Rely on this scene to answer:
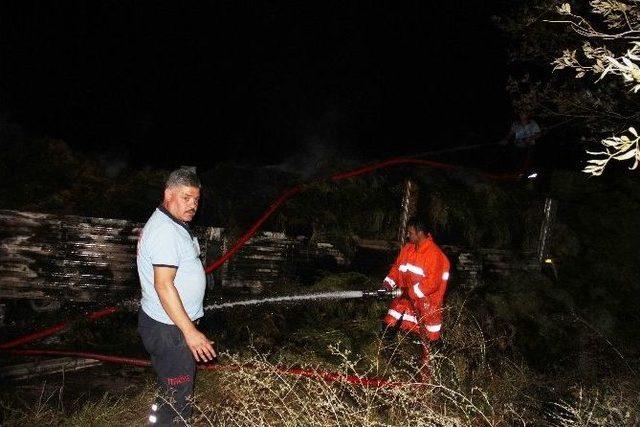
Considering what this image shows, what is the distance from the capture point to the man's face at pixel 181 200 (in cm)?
281

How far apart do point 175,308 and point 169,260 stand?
28cm

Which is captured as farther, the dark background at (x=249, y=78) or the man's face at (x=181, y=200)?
the dark background at (x=249, y=78)

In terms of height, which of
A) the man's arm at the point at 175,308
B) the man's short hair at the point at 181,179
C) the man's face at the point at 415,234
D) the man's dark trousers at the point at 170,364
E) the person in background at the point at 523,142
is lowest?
the man's dark trousers at the point at 170,364

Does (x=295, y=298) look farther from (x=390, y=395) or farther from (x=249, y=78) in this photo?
(x=249, y=78)

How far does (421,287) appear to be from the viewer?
15.0ft

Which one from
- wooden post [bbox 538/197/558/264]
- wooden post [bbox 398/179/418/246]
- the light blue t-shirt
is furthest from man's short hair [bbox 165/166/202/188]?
wooden post [bbox 538/197/558/264]

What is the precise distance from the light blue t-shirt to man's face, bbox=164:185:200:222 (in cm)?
6

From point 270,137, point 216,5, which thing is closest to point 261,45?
point 216,5

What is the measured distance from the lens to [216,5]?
14492mm

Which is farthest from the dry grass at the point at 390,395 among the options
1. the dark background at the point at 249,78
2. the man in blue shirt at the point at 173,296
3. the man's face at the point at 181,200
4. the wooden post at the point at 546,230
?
the dark background at the point at 249,78

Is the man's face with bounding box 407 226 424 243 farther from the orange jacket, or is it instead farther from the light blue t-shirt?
the light blue t-shirt

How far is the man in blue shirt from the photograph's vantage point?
2.59 m

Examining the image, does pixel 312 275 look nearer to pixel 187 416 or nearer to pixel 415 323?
pixel 415 323

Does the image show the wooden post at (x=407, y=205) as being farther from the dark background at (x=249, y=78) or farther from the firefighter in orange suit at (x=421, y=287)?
the dark background at (x=249, y=78)
